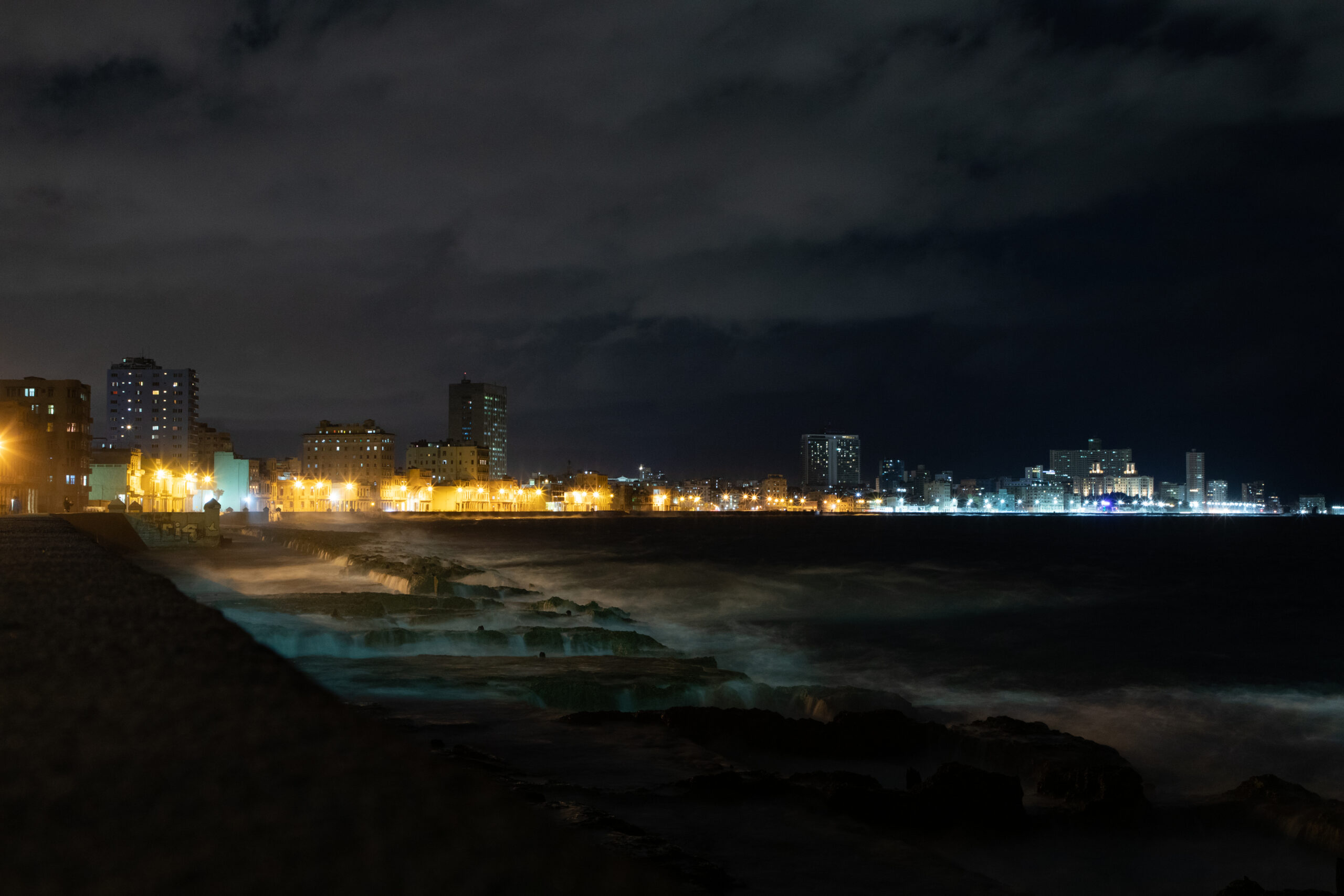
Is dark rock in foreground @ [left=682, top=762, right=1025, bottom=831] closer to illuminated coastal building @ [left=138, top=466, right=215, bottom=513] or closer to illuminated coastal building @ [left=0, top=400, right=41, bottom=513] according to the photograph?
illuminated coastal building @ [left=0, top=400, right=41, bottom=513]

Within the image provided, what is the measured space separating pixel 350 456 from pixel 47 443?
11872cm

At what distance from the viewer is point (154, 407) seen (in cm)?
14550

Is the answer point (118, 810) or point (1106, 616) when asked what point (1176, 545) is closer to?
point (1106, 616)

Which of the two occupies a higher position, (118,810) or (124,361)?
(124,361)

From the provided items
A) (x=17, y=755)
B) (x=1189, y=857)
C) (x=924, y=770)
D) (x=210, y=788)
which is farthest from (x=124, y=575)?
(x=1189, y=857)

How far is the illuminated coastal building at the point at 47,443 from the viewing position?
50938 millimetres

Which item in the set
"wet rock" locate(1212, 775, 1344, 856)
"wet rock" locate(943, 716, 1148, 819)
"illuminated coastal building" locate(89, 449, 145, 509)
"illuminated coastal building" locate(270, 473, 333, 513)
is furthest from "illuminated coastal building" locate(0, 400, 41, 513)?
"illuminated coastal building" locate(270, 473, 333, 513)

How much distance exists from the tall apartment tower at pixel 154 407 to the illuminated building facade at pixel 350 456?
29297 mm

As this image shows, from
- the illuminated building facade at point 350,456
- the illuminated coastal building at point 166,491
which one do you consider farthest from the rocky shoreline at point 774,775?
the illuminated building facade at point 350,456

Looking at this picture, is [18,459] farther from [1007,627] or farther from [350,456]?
[350,456]

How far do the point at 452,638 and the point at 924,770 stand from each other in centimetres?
838

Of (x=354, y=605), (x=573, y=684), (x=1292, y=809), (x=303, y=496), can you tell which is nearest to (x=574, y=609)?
(x=354, y=605)

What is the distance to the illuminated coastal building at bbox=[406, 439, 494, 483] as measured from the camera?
193m

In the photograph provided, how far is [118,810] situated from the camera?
1949 mm
